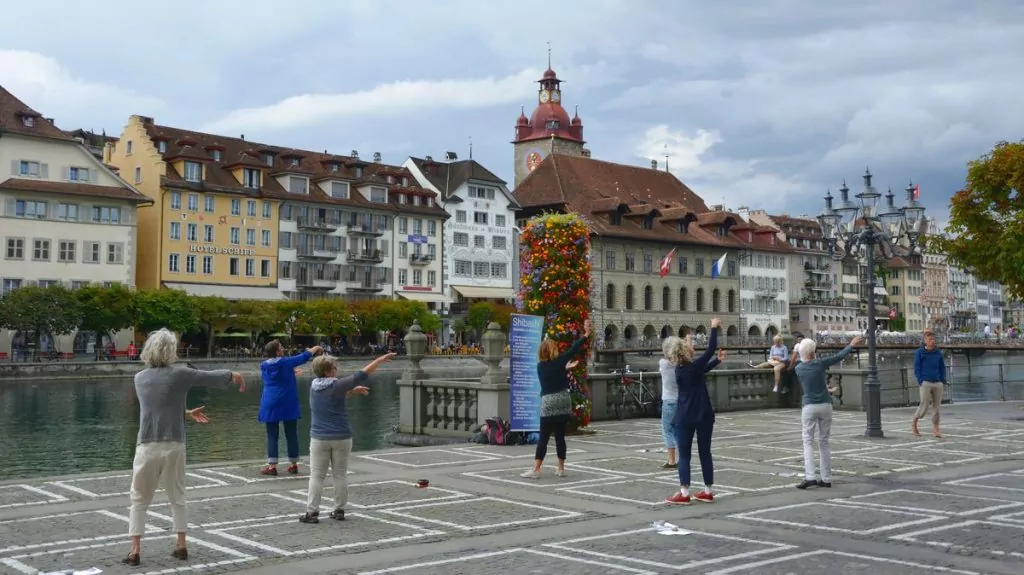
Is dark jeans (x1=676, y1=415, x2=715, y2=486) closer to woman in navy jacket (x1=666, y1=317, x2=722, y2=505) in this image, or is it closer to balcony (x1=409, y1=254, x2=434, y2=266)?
woman in navy jacket (x1=666, y1=317, x2=722, y2=505)

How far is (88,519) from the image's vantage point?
11.3 metres

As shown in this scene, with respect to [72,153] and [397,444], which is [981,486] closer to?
[397,444]

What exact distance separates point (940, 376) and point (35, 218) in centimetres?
6172

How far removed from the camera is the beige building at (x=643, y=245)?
9788 cm

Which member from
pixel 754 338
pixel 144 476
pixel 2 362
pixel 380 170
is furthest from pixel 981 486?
pixel 754 338

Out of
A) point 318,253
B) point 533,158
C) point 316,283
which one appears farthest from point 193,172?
point 533,158

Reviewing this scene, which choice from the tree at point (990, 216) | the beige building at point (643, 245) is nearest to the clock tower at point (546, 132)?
the beige building at point (643, 245)

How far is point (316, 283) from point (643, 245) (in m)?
32.3

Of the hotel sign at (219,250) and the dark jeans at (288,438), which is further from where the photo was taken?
the hotel sign at (219,250)

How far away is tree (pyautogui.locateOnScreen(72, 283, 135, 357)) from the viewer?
65.4 metres

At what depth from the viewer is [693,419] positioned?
12.3m

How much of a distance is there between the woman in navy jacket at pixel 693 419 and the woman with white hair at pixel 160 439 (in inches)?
211

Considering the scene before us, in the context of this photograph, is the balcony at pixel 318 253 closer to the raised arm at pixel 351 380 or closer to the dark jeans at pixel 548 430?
the dark jeans at pixel 548 430

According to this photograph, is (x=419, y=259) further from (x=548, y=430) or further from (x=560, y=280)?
(x=548, y=430)
